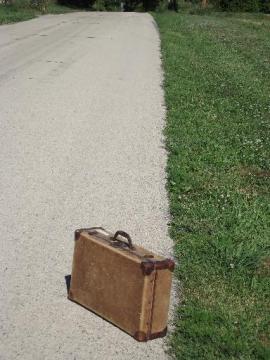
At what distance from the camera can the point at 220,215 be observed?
6.06 m

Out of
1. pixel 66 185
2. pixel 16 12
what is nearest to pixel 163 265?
pixel 66 185

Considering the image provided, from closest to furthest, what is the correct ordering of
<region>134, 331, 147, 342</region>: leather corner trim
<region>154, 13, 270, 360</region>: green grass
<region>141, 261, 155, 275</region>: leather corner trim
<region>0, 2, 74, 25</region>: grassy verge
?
<region>141, 261, 155, 275</region>: leather corner trim
<region>134, 331, 147, 342</region>: leather corner trim
<region>154, 13, 270, 360</region>: green grass
<region>0, 2, 74, 25</region>: grassy verge

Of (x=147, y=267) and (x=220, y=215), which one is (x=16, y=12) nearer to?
(x=220, y=215)

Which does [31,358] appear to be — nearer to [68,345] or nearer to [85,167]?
[68,345]

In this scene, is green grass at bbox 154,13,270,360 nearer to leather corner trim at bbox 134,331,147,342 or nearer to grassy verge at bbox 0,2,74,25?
leather corner trim at bbox 134,331,147,342

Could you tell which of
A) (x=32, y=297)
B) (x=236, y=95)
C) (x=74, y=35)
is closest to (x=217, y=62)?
(x=236, y=95)

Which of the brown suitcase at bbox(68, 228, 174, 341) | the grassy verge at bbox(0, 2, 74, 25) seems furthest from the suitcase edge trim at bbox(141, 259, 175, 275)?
the grassy verge at bbox(0, 2, 74, 25)

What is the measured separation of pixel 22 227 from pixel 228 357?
8.63ft

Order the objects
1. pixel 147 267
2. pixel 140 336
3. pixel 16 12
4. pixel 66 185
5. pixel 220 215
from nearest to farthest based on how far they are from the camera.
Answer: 1. pixel 147 267
2. pixel 140 336
3. pixel 220 215
4. pixel 66 185
5. pixel 16 12

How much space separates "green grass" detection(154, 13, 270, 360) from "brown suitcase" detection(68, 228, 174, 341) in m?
0.27

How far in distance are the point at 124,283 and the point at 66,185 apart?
310 centimetres

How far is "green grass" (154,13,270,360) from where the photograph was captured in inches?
162

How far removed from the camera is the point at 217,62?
18.4 metres

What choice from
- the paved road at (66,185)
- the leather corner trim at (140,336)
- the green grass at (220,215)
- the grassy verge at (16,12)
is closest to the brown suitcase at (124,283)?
the leather corner trim at (140,336)
